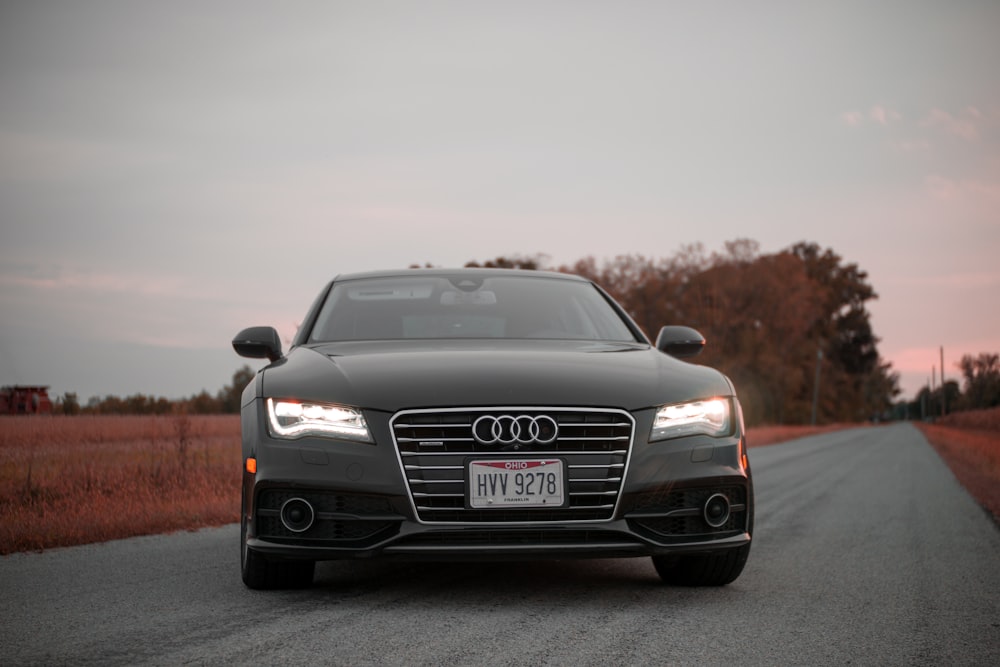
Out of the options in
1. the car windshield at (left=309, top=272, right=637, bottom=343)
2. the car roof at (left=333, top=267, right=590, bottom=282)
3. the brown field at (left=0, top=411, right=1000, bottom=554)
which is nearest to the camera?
the car windshield at (left=309, top=272, right=637, bottom=343)

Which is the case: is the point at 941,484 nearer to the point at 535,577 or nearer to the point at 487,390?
the point at 535,577

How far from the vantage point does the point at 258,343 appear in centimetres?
573

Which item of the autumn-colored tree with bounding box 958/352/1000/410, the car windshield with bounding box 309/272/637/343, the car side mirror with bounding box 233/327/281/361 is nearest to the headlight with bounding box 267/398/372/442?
the car side mirror with bounding box 233/327/281/361

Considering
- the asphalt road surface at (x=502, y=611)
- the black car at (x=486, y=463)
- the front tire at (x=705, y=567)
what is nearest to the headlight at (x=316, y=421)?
the black car at (x=486, y=463)

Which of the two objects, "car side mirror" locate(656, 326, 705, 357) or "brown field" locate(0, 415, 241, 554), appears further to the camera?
"brown field" locate(0, 415, 241, 554)

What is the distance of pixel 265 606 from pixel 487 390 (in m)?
1.35

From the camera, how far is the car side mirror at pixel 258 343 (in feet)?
18.7

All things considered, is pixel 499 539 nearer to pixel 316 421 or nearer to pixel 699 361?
pixel 316 421

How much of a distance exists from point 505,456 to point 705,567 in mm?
1346

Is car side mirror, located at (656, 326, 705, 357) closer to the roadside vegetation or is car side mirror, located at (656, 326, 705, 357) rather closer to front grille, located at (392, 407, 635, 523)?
front grille, located at (392, 407, 635, 523)

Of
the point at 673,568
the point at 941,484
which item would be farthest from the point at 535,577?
the point at 941,484

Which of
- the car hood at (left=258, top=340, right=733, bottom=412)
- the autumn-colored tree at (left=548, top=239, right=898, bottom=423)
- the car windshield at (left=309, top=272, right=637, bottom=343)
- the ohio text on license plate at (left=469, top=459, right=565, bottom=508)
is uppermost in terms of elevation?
the autumn-colored tree at (left=548, top=239, right=898, bottom=423)

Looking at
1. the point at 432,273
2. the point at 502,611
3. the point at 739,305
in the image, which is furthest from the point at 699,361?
the point at 502,611

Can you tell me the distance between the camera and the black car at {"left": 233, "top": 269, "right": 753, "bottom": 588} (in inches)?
177
